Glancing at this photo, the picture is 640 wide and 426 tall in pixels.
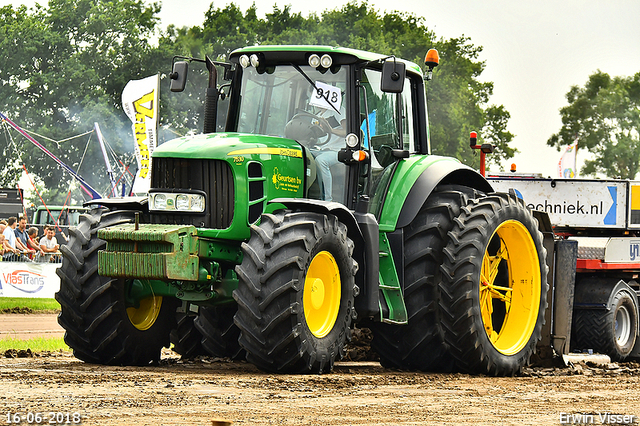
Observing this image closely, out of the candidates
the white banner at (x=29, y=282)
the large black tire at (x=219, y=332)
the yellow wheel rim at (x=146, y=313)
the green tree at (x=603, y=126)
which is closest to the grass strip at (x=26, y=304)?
the white banner at (x=29, y=282)

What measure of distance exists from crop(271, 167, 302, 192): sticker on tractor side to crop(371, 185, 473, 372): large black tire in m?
1.22

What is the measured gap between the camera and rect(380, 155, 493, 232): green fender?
364 inches

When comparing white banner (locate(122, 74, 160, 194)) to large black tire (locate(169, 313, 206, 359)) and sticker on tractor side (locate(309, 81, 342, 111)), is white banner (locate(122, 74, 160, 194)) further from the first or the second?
sticker on tractor side (locate(309, 81, 342, 111))

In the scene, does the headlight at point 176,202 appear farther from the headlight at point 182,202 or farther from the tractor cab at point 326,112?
the tractor cab at point 326,112

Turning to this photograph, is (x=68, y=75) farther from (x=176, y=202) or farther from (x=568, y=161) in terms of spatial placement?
(x=176, y=202)

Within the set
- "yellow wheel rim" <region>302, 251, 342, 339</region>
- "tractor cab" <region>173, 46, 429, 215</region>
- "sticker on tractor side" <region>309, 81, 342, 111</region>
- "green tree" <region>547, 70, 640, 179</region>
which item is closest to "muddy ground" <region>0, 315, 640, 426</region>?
"yellow wheel rim" <region>302, 251, 342, 339</region>

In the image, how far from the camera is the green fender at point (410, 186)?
9242 millimetres

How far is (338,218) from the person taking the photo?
865 cm

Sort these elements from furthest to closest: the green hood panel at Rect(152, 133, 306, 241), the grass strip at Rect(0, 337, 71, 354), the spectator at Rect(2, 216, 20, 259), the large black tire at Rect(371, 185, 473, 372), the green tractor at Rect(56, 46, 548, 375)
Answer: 1. the spectator at Rect(2, 216, 20, 259)
2. the grass strip at Rect(0, 337, 71, 354)
3. the large black tire at Rect(371, 185, 473, 372)
4. the green hood panel at Rect(152, 133, 306, 241)
5. the green tractor at Rect(56, 46, 548, 375)

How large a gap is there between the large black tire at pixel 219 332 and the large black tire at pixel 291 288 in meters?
1.97

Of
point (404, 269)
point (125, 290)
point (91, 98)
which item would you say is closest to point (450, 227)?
point (404, 269)

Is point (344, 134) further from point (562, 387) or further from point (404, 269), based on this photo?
point (562, 387)

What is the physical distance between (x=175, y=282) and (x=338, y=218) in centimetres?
152

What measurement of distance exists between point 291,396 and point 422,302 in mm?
2666
